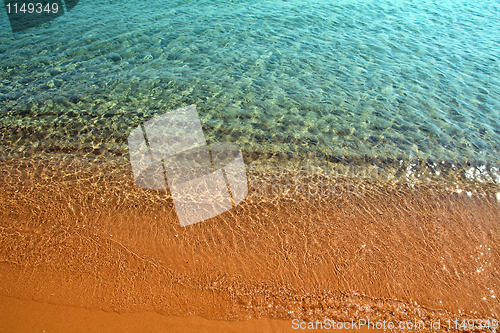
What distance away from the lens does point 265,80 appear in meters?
7.93

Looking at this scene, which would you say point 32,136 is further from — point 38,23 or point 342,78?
point 342,78

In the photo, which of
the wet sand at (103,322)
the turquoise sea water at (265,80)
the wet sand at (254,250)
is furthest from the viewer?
the turquoise sea water at (265,80)

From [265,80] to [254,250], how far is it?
493 centimetres

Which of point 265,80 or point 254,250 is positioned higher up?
point 265,80

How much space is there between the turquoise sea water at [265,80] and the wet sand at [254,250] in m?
1.15

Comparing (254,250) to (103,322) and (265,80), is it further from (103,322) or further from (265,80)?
(265,80)

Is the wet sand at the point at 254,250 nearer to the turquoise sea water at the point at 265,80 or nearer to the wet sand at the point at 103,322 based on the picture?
the wet sand at the point at 103,322

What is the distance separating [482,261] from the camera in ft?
14.3

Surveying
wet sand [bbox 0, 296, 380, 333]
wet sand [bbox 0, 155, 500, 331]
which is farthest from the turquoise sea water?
wet sand [bbox 0, 296, 380, 333]

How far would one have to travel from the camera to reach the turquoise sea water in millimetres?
6324

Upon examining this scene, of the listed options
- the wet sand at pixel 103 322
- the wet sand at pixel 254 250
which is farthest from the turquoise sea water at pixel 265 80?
the wet sand at pixel 103 322

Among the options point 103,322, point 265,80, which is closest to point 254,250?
point 103,322

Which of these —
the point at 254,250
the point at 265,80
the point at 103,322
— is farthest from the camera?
the point at 265,80

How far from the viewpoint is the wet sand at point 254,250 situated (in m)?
3.69
